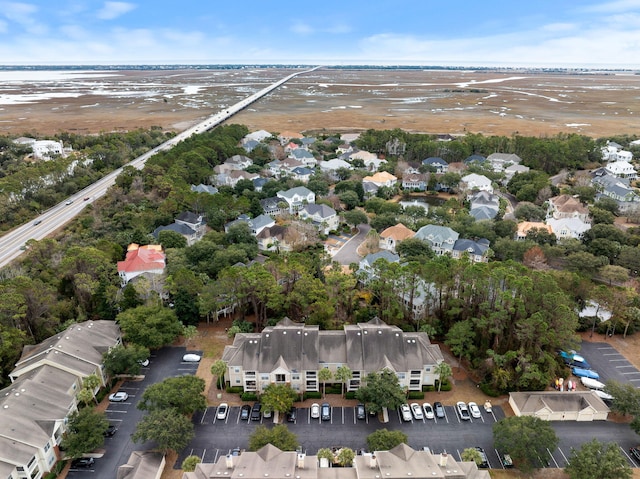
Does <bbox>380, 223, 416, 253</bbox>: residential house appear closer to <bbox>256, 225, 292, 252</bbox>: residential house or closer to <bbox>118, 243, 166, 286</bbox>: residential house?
<bbox>256, 225, 292, 252</bbox>: residential house

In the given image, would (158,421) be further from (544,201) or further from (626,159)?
(626,159)

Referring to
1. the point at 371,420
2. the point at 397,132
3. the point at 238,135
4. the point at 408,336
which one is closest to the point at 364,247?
the point at 408,336

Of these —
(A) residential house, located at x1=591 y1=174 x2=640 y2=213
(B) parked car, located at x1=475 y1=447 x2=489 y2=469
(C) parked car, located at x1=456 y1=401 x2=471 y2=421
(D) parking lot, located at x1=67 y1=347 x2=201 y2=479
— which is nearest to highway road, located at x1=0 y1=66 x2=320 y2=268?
(D) parking lot, located at x1=67 y1=347 x2=201 y2=479

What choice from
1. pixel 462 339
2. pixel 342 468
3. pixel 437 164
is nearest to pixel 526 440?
pixel 462 339

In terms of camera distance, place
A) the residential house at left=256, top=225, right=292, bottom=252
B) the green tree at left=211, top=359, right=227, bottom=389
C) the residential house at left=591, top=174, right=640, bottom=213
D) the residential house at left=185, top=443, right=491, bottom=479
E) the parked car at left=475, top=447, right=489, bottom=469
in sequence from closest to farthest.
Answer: the residential house at left=185, top=443, right=491, bottom=479
the parked car at left=475, top=447, right=489, bottom=469
the green tree at left=211, top=359, right=227, bottom=389
the residential house at left=256, top=225, right=292, bottom=252
the residential house at left=591, top=174, right=640, bottom=213

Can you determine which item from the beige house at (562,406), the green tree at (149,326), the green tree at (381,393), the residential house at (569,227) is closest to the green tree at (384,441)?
the green tree at (381,393)

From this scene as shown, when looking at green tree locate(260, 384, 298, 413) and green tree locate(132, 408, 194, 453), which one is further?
green tree locate(260, 384, 298, 413)

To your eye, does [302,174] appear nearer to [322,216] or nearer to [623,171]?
[322,216]
